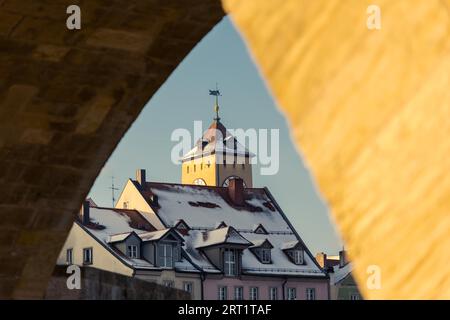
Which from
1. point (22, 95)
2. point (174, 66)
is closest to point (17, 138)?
point (22, 95)

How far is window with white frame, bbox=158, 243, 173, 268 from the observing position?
34688mm

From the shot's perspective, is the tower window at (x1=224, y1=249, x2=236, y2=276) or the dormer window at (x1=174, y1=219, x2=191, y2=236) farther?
the dormer window at (x1=174, y1=219, x2=191, y2=236)

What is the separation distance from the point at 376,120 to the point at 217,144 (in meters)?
57.9

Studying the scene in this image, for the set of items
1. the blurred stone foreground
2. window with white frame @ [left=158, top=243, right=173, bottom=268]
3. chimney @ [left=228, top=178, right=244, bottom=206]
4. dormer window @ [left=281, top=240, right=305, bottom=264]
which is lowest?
the blurred stone foreground

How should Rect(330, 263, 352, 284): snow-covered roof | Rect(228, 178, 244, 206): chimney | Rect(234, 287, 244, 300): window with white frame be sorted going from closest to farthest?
Rect(234, 287, 244, 300): window with white frame → Rect(330, 263, 352, 284): snow-covered roof → Rect(228, 178, 244, 206): chimney

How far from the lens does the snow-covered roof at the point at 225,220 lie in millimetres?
37156

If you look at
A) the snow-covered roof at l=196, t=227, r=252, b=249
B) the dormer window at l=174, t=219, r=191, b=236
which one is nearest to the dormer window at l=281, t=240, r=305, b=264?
the snow-covered roof at l=196, t=227, r=252, b=249

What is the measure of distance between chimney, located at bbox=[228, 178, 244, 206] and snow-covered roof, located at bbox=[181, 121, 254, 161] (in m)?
15.1

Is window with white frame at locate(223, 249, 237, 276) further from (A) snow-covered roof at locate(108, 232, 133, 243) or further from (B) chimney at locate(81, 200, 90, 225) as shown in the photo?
(B) chimney at locate(81, 200, 90, 225)

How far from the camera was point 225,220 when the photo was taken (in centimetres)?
3950

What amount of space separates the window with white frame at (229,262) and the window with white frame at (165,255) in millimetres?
2089

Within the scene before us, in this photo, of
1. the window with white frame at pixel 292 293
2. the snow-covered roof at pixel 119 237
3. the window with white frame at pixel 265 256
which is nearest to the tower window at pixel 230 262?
the window with white frame at pixel 265 256

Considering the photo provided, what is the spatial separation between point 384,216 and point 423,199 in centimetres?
6

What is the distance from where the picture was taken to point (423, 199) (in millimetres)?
1149
